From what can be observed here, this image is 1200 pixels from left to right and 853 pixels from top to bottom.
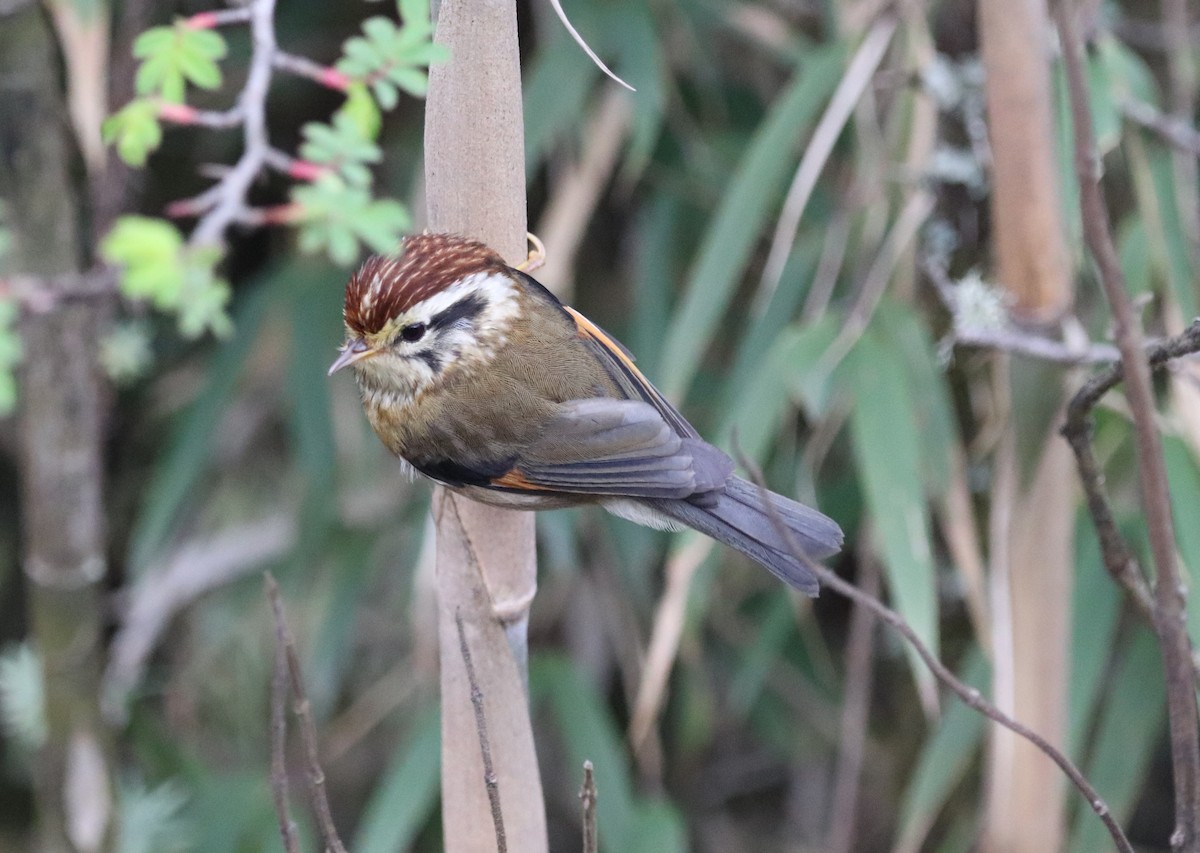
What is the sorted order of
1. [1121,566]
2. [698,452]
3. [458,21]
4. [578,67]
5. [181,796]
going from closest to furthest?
1. [458,21]
2. [1121,566]
3. [698,452]
4. [578,67]
5. [181,796]

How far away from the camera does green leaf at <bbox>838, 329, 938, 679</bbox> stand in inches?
79.7

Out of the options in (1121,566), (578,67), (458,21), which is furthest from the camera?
(578,67)

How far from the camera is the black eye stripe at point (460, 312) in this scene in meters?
1.52

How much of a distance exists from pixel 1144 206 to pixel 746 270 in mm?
930

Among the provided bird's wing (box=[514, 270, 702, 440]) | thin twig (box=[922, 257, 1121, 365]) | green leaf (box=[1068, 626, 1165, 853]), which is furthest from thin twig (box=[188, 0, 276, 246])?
green leaf (box=[1068, 626, 1165, 853])

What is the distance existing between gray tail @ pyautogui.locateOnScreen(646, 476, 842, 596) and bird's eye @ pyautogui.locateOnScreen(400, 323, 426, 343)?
35 cm

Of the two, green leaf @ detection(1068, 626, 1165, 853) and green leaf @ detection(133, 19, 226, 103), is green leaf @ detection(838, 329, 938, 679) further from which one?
green leaf @ detection(133, 19, 226, 103)

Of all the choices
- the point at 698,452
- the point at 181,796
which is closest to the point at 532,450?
the point at 698,452

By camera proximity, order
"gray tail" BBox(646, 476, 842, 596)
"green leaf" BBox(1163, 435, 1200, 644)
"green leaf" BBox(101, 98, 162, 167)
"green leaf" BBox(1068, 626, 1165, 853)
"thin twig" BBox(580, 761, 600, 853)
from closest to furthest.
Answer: "thin twig" BBox(580, 761, 600, 853) < "green leaf" BBox(101, 98, 162, 167) < "gray tail" BBox(646, 476, 842, 596) < "green leaf" BBox(1163, 435, 1200, 644) < "green leaf" BBox(1068, 626, 1165, 853)

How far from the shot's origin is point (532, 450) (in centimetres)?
161

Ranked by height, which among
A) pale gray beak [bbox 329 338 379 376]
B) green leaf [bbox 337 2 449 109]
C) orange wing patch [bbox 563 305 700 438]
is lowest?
orange wing patch [bbox 563 305 700 438]

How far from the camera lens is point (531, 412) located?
1.63m

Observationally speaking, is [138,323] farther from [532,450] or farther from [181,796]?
[532,450]

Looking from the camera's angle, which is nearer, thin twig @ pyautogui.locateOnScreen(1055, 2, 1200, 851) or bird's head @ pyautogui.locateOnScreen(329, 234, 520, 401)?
thin twig @ pyautogui.locateOnScreen(1055, 2, 1200, 851)
